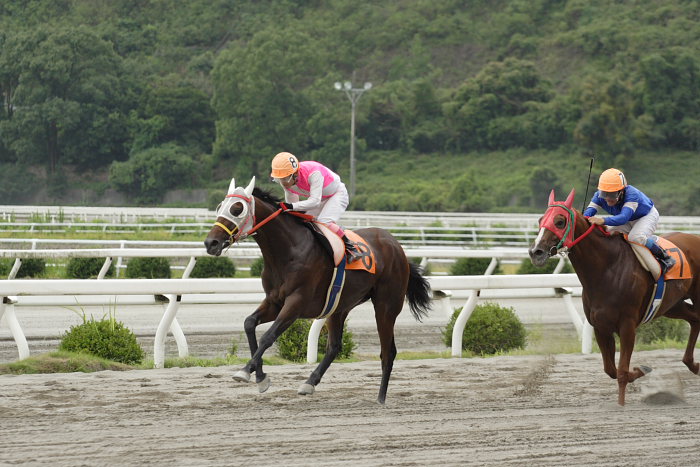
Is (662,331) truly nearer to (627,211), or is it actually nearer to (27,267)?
(627,211)

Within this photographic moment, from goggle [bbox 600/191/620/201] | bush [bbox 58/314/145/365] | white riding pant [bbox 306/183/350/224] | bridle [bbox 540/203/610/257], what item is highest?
goggle [bbox 600/191/620/201]

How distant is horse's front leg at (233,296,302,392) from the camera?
5.91 m

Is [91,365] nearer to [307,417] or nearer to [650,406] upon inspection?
[307,417]

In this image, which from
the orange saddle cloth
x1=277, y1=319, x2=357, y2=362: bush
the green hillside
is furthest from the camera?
the green hillside

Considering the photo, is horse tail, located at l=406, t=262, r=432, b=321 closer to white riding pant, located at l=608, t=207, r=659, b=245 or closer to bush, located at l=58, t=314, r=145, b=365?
white riding pant, located at l=608, t=207, r=659, b=245

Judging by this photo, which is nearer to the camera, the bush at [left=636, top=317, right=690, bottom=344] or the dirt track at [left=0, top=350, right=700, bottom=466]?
the dirt track at [left=0, top=350, right=700, bottom=466]

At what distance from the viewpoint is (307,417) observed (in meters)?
5.75

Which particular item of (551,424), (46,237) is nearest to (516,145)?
(46,237)

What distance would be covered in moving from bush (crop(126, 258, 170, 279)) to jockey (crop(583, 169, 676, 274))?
9.45 meters

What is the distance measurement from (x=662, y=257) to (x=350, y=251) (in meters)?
2.09

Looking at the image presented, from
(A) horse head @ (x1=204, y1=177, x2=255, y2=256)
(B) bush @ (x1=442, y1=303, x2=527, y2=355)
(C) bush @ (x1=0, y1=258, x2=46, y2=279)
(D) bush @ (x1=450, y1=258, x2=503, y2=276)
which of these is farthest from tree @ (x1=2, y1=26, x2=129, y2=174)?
(A) horse head @ (x1=204, y1=177, x2=255, y2=256)

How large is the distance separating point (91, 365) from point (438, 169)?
4508 cm

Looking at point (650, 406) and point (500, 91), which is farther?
point (500, 91)

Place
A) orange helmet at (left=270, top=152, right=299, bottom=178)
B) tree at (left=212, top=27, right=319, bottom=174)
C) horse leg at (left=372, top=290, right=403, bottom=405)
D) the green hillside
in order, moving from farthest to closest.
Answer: tree at (left=212, top=27, right=319, bottom=174) < the green hillside < horse leg at (left=372, top=290, right=403, bottom=405) < orange helmet at (left=270, top=152, right=299, bottom=178)
